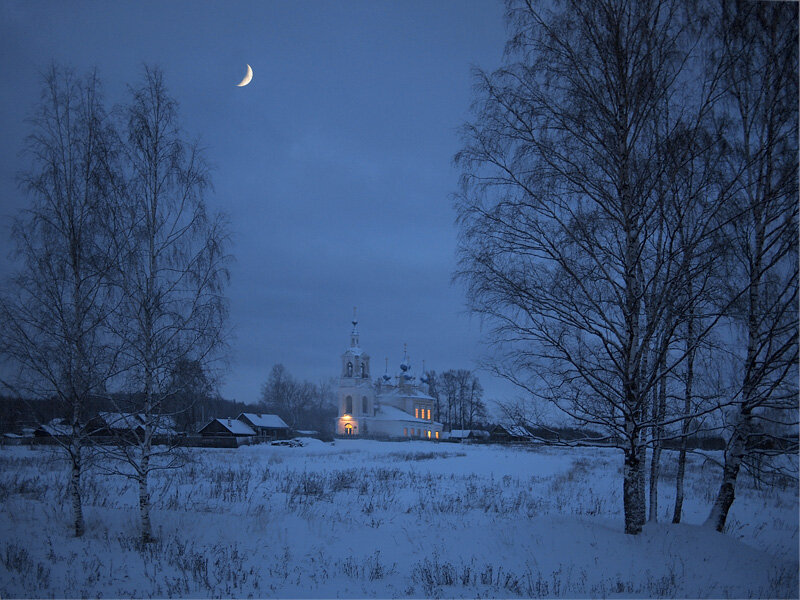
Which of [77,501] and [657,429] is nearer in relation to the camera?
[657,429]

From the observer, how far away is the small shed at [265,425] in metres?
58.3

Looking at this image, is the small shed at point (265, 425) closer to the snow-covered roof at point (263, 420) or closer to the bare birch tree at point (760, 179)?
the snow-covered roof at point (263, 420)

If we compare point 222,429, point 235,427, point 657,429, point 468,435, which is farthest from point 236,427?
point 657,429

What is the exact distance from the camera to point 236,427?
5275cm

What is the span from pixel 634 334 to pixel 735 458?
307 centimetres

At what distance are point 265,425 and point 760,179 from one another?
5787 cm

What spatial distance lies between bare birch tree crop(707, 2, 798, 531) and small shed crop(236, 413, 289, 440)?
5299 cm

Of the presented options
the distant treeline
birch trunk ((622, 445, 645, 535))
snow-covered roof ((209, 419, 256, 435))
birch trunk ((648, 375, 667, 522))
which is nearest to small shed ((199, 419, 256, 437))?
snow-covered roof ((209, 419, 256, 435))

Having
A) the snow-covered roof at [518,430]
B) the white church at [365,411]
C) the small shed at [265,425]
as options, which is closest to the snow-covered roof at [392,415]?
the white church at [365,411]

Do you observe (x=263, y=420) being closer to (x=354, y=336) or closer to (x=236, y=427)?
(x=236, y=427)

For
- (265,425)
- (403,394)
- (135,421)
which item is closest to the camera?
(135,421)

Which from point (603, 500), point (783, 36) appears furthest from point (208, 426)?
point (783, 36)

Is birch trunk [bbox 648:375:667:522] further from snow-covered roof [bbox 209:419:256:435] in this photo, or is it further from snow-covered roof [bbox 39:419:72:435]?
snow-covered roof [bbox 209:419:256:435]

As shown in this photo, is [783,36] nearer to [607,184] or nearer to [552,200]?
[607,184]
